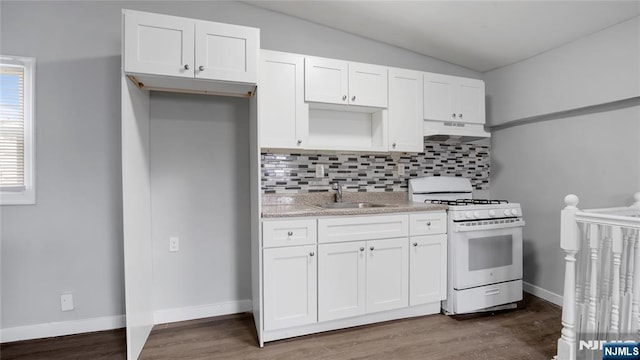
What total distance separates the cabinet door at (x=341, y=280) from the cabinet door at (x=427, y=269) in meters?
0.45

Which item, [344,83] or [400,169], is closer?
[344,83]

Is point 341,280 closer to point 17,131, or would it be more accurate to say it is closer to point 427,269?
point 427,269

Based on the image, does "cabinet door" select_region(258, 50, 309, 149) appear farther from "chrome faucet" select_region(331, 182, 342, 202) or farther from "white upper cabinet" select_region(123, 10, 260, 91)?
"chrome faucet" select_region(331, 182, 342, 202)

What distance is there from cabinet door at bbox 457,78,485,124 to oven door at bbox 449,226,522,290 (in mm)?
1123

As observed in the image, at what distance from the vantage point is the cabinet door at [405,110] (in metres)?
2.74

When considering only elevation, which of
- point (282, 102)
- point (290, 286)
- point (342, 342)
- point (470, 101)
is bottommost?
point (342, 342)

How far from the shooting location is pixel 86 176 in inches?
90.1

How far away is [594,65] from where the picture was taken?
2457 millimetres

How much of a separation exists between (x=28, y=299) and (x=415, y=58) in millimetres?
3949

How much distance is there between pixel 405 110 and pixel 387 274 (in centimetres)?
147

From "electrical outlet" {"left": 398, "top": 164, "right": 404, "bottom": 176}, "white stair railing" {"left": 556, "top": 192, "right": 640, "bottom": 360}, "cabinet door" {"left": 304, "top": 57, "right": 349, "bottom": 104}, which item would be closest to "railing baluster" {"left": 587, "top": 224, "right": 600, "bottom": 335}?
"white stair railing" {"left": 556, "top": 192, "right": 640, "bottom": 360}

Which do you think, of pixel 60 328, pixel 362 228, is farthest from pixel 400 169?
pixel 60 328

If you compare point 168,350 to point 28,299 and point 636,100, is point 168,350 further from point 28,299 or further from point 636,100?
point 636,100

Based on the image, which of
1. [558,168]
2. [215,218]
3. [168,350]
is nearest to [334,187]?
[215,218]
